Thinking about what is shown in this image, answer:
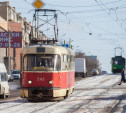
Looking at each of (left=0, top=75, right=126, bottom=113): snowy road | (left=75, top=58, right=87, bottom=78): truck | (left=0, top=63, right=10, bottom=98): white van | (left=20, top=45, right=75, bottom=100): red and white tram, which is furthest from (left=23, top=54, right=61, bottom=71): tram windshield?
(left=75, top=58, right=87, bottom=78): truck

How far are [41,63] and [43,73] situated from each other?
1.69 ft

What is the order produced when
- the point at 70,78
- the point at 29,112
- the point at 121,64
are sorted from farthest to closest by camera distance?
1. the point at 121,64
2. the point at 70,78
3. the point at 29,112

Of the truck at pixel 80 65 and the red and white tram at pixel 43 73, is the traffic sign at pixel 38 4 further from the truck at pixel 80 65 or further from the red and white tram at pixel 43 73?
the truck at pixel 80 65

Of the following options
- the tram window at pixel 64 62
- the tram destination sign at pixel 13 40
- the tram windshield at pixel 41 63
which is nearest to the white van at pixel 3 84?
the tram windshield at pixel 41 63

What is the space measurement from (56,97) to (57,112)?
6032mm

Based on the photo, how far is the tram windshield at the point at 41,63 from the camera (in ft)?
74.6

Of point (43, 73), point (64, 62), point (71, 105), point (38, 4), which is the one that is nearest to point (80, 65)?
point (38, 4)

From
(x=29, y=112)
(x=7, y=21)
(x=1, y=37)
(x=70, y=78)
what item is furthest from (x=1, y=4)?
(x=29, y=112)

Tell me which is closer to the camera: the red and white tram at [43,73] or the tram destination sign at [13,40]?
the red and white tram at [43,73]

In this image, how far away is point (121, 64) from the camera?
261 ft

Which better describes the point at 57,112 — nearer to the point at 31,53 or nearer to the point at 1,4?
the point at 31,53

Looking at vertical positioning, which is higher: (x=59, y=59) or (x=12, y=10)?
(x=12, y=10)

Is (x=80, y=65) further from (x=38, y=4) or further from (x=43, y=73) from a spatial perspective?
(x=43, y=73)

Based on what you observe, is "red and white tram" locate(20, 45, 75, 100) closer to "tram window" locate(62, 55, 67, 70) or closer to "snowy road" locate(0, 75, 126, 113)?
"tram window" locate(62, 55, 67, 70)
